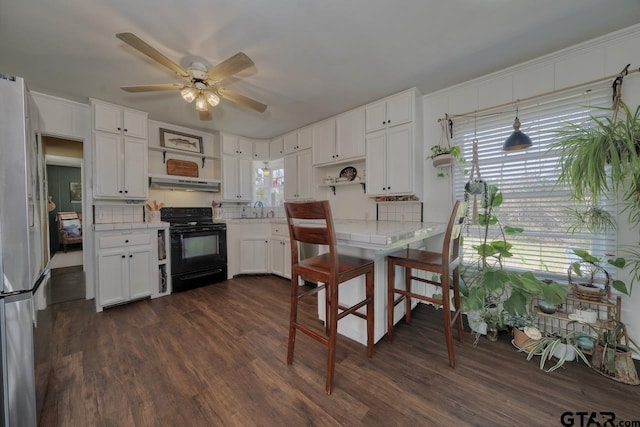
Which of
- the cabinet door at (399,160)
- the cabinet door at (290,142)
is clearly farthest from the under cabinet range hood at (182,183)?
the cabinet door at (399,160)

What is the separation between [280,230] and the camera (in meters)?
3.65

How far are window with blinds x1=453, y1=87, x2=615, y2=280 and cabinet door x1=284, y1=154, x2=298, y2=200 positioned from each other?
2437 mm

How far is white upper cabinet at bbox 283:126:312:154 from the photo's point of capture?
11.8 feet

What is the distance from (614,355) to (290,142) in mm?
3996

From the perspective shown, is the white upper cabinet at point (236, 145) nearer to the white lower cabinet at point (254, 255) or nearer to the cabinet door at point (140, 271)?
the white lower cabinet at point (254, 255)

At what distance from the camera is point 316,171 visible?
3.56 m

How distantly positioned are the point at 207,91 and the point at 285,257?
2.35 meters

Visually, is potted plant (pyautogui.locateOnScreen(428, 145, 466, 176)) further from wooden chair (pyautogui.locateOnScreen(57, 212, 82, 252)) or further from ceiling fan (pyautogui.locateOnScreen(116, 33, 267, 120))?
wooden chair (pyautogui.locateOnScreen(57, 212, 82, 252))

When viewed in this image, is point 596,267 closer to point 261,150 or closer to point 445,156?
point 445,156

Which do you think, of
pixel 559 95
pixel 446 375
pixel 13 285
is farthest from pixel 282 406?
pixel 559 95

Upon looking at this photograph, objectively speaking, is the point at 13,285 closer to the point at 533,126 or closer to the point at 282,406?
the point at 282,406

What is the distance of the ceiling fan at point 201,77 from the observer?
157 centimetres
